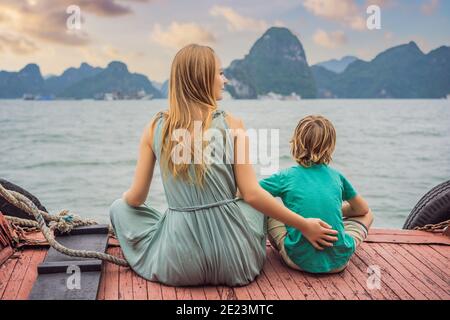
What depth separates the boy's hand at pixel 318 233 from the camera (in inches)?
102

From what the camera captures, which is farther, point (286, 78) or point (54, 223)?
point (286, 78)

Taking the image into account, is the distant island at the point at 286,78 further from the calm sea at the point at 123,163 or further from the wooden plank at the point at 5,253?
the wooden plank at the point at 5,253

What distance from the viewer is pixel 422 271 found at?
2.86 metres

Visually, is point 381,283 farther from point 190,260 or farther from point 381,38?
point 381,38

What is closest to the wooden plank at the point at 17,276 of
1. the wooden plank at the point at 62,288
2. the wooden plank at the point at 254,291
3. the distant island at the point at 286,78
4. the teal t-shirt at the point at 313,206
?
the wooden plank at the point at 62,288

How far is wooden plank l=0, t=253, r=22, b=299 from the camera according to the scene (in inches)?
101

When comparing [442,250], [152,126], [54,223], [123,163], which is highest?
[152,126]

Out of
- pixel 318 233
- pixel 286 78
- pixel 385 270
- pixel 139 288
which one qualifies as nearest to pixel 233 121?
pixel 318 233

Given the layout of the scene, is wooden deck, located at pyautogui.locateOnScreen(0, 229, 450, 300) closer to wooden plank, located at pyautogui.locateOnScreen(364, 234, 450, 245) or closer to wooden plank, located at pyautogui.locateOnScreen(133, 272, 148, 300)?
wooden plank, located at pyautogui.locateOnScreen(133, 272, 148, 300)

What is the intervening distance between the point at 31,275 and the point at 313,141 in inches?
61.9

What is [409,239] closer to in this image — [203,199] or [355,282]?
[355,282]

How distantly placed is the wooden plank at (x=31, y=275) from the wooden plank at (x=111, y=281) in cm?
35
